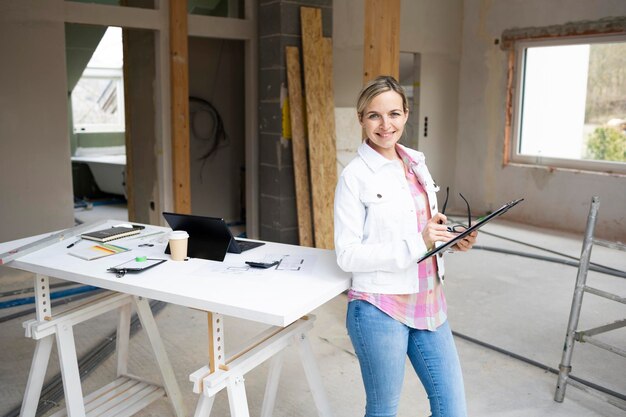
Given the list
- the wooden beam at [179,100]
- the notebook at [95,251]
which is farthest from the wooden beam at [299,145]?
the notebook at [95,251]

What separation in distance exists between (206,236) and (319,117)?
308 centimetres

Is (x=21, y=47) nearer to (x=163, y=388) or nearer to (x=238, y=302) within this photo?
(x=163, y=388)

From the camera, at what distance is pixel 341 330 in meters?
3.71

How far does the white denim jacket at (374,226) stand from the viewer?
5.81 ft

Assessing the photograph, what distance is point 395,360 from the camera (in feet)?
5.81

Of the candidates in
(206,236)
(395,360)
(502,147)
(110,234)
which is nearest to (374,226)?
(395,360)

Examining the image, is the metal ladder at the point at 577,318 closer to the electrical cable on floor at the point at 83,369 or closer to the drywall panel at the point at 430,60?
the electrical cable on floor at the point at 83,369

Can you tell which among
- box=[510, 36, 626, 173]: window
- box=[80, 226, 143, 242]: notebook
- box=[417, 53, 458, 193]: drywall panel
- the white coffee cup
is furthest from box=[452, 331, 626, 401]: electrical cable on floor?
box=[417, 53, 458, 193]: drywall panel

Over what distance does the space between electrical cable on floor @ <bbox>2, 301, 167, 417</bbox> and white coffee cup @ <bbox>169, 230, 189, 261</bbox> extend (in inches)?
45.9

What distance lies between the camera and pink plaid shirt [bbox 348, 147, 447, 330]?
1.80 m

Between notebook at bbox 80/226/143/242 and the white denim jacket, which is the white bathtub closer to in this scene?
notebook at bbox 80/226/143/242

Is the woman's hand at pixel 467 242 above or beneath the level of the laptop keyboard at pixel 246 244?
above

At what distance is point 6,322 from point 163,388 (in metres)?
1.63

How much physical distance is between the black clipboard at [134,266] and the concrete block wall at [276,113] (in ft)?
10.3
